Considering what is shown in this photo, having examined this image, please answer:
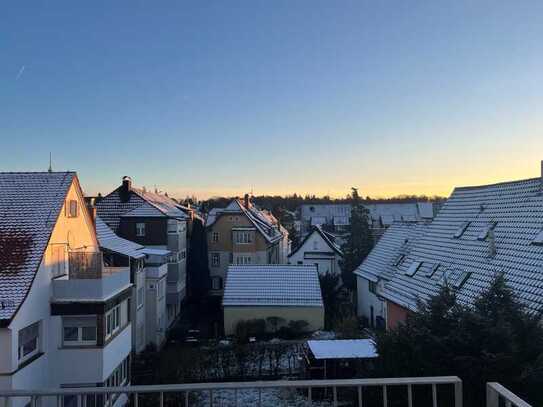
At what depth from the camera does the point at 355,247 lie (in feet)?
134

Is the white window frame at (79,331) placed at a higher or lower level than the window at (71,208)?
lower

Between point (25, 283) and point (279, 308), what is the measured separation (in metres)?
18.4

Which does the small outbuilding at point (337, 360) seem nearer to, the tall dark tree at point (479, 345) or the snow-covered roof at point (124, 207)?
the tall dark tree at point (479, 345)

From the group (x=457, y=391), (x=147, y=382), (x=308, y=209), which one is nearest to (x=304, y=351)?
(x=147, y=382)

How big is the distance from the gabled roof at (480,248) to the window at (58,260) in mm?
11662

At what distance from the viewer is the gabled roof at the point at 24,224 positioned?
12969 millimetres

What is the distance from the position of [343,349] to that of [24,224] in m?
12.9

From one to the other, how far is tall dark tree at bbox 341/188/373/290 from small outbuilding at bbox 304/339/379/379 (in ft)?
64.6

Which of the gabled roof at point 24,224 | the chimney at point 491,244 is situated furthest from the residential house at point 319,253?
the gabled roof at point 24,224

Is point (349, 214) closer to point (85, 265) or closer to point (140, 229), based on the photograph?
point (140, 229)

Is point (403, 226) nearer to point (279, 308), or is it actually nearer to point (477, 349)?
point (279, 308)

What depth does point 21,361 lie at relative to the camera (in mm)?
12750

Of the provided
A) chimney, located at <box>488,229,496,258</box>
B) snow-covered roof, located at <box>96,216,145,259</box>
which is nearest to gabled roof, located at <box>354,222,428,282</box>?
chimney, located at <box>488,229,496,258</box>

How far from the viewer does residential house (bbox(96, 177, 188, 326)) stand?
30719 millimetres
